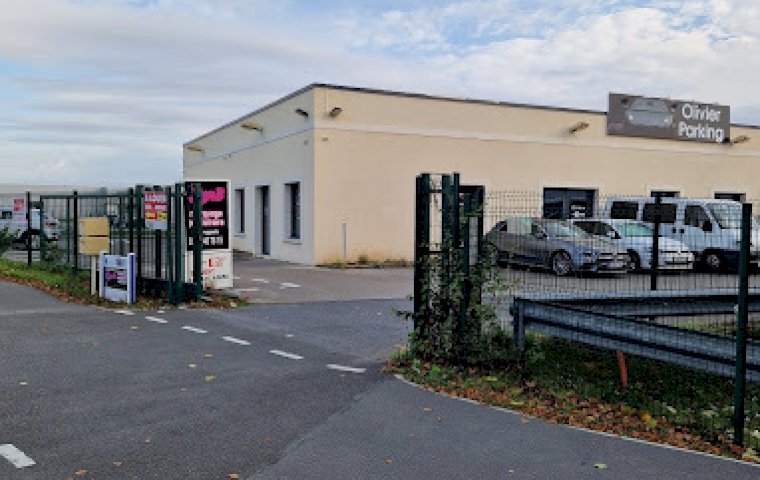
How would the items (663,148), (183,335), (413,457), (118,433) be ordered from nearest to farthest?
(413,457)
(118,433)
(183,335)
(663,148)

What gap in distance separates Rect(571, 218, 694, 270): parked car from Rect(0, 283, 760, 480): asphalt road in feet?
14.1

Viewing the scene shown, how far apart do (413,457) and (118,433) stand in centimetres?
227

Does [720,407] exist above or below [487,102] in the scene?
below

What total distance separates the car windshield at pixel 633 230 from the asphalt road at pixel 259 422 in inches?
405

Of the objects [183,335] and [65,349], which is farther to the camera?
[183,335]

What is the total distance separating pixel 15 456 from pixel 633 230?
1610cm

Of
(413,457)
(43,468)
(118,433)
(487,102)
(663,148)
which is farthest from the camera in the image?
(663,148)

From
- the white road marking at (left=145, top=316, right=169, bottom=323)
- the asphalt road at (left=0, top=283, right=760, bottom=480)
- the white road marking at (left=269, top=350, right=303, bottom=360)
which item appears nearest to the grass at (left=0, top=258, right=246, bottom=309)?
the white road marking at (left=145, top=316, right=169, bottom=323)

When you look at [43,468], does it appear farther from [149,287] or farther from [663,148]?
[663,148]

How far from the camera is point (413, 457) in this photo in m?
5.05

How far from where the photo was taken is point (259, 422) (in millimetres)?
5797

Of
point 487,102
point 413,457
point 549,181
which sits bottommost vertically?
point 413,457

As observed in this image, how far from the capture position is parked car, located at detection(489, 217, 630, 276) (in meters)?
8.55

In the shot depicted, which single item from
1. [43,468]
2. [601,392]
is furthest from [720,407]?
[43,468]
